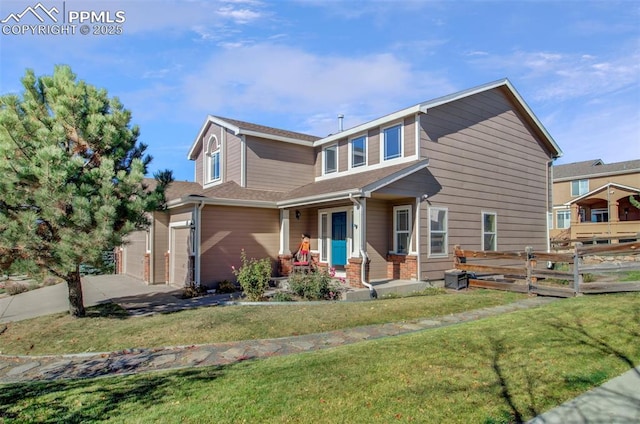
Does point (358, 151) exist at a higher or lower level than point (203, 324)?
higher

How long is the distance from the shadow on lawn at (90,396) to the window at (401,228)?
29.4 ft

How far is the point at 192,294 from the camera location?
38.2ft

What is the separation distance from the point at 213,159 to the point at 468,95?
11.2m

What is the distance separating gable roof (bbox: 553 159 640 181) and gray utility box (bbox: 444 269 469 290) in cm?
2965

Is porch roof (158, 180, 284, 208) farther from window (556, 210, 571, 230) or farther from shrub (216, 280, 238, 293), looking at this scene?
window (556, 210, 571, 230)

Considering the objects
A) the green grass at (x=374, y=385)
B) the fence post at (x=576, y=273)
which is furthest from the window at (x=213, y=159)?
the fence post at (x=576, y=273)

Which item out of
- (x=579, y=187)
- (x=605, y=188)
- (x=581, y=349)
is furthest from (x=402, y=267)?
(x=579, y=187)

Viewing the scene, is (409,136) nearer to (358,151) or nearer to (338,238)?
(358,151)

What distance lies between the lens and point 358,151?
575 inches

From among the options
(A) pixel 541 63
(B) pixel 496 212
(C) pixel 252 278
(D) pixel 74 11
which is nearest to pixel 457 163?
(B) pixel 496 212

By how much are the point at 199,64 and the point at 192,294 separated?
7830 millimetres

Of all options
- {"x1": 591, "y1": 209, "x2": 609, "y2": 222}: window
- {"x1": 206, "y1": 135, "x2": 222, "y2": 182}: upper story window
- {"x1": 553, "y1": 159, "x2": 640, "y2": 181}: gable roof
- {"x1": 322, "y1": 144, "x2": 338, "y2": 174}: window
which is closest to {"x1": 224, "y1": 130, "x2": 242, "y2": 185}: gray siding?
{"x1": 206, "y1": 135, "x2": 222, "y2": 182}: upper story window

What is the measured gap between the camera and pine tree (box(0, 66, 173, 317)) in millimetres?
7703

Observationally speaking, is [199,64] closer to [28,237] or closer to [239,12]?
[239,12]
